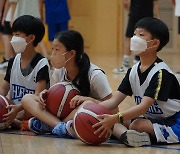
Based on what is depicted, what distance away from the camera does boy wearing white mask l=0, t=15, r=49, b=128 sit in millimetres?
3734

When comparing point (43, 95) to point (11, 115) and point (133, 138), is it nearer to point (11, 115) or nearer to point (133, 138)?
point (11, 115)

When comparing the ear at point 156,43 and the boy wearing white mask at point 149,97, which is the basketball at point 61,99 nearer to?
the boy wearing white mask at point 149,97

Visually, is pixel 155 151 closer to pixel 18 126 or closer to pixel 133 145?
pixel 133 145

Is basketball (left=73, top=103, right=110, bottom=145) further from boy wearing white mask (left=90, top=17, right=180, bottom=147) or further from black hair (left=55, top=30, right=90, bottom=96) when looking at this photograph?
black hair (left=55, top=30, right=90, bottom=96)

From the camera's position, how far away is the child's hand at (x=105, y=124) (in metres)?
3.04

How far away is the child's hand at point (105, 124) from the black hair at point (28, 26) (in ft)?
3.43

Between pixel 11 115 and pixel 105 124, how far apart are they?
826mm

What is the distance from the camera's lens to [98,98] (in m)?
3.60

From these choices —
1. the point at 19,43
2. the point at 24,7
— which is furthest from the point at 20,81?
the point at 24,7

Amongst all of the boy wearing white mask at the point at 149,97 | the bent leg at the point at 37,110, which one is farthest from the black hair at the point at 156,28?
the bent leg at the point at 37,110

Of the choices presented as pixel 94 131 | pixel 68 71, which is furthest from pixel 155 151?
pixel 68 71

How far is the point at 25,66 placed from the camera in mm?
3811

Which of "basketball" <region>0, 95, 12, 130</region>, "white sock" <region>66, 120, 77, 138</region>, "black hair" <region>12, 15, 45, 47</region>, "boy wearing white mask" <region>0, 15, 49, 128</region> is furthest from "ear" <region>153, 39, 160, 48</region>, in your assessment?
"basketball" <region>0, 95, 12, 130</region>

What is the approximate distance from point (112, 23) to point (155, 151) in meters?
9.02
